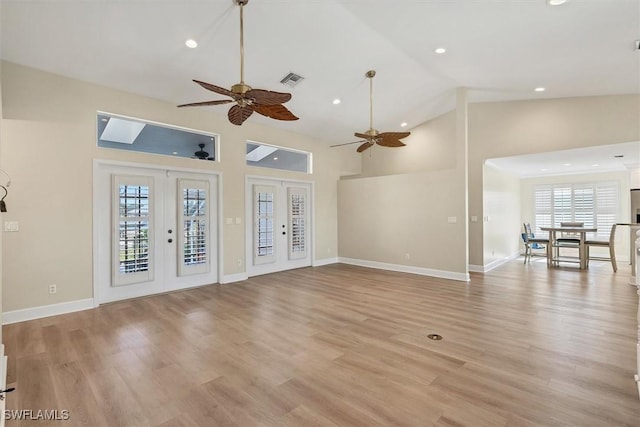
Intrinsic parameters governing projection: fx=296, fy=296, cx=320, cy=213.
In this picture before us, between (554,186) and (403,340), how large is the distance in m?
9.57

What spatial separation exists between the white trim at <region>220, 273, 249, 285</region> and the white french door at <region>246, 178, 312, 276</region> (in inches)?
8.6

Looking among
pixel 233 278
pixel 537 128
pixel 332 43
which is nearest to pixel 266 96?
pixel 332 43

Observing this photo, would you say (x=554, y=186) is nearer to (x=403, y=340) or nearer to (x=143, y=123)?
(x=403, y=340)

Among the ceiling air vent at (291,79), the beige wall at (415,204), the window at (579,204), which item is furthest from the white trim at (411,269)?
the window at (579,204)

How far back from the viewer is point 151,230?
5121 millimetres

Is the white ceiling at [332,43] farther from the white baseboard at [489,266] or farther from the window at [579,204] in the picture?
the window at [579,204]

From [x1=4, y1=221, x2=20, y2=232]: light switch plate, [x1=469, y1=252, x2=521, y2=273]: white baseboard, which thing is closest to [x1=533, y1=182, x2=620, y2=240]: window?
[x1=469, y1=252, x2=521, y2=273]: white baseboard

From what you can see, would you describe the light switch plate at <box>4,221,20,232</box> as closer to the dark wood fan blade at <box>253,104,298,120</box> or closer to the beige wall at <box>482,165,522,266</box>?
the dark wood fan blade at <box>253,104,298,120</box>

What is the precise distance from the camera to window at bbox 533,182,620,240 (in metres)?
8.75

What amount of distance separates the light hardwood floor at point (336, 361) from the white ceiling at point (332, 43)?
3.51 metres

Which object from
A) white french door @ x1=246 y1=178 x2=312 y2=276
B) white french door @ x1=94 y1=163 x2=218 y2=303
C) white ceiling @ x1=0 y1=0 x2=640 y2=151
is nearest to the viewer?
white ceiling @ x1=0 y1=0 x2=640 y2=151

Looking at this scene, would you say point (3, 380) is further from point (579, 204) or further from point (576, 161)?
point (579, 204)

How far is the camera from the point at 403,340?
326 centimetres

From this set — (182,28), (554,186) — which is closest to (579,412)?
(182,28)
